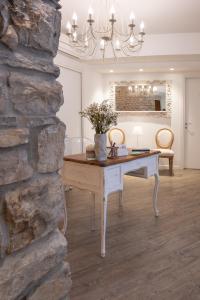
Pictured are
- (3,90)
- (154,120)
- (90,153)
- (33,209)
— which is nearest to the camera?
(3,90)

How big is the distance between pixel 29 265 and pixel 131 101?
21.9ft

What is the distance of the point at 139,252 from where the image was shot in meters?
2.79

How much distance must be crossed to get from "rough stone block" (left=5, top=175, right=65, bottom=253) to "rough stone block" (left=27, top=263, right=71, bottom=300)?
0.14 m

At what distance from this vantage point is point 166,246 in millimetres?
2912

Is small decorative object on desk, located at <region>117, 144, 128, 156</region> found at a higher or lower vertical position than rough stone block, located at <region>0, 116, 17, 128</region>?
lower

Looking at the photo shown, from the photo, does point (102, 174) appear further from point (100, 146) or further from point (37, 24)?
point (37, 24)

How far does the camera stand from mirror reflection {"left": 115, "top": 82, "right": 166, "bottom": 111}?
711 centimetres

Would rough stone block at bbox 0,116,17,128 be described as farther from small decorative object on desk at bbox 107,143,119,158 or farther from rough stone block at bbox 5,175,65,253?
small decorative object on desk at bbox 107,143,119,158

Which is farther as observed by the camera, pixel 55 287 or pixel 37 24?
pixel 55 287

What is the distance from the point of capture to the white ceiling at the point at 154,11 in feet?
13.0

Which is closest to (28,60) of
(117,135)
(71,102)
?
(71,102)

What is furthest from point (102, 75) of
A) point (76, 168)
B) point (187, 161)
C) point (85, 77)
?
point (76, 168)

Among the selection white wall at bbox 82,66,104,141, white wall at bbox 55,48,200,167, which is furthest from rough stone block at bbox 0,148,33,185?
white wall at bbox 55,48,200,167

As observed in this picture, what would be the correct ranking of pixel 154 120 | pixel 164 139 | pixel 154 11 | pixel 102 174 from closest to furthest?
pixel 102 174
pixel 154 11
pixel 164 139
pixel 154 120
